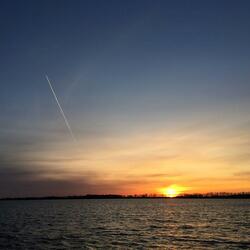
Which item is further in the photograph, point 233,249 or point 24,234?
point 24,234

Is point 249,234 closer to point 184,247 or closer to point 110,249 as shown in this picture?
point 184,247

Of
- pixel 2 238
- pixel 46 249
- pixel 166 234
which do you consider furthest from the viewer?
pixel 166 234

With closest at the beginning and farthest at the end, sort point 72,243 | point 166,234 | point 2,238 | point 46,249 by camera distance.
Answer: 1. point 46,249
2. point 72,243
3. point 2,238
4. point 166,234

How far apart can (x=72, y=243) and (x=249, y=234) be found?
2784cm

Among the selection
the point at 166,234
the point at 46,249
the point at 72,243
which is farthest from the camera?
the point at 166,234

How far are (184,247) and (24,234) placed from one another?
27.2 metres

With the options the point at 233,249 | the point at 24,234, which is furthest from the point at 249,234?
the point at 24,234

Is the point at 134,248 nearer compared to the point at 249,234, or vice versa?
the point at 134,248

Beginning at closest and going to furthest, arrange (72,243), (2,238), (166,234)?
(72,243)
(2,238)
(166,234)

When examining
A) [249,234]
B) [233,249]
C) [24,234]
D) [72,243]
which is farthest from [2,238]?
[249,234]

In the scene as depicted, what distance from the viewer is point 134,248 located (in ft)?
144

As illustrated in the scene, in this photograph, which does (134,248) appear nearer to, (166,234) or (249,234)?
(166,234)

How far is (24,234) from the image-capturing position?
5788cm

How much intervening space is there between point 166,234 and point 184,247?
12973 millimetres
